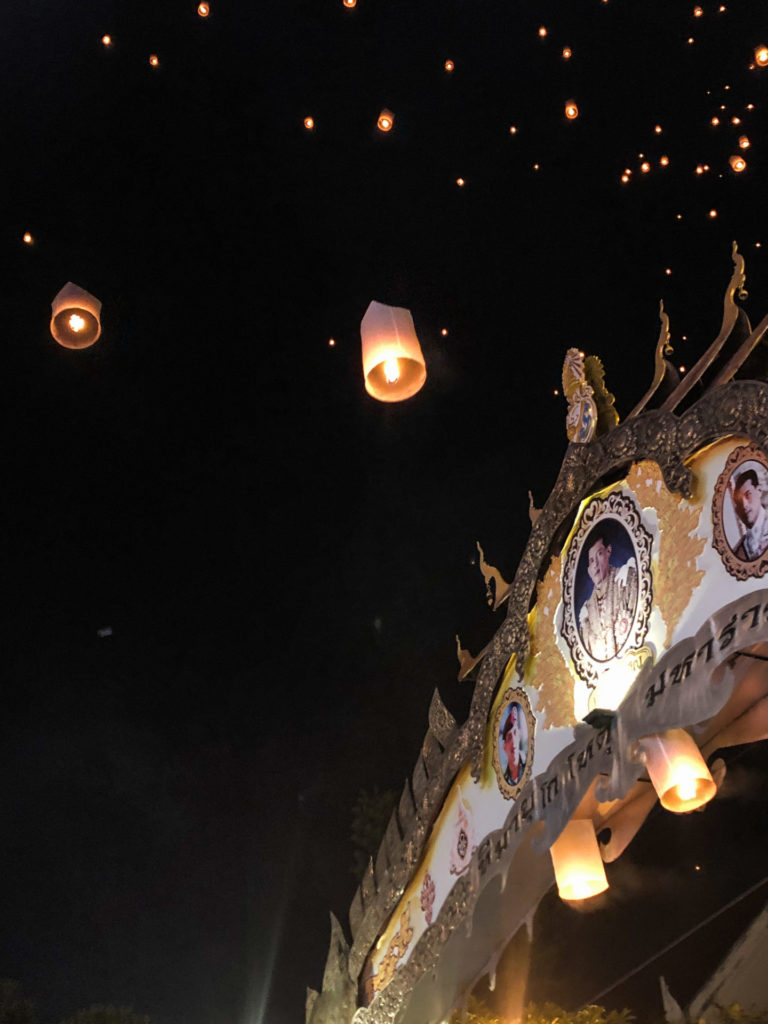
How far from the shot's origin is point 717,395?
12.4ft

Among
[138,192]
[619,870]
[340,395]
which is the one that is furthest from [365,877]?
[138,192]

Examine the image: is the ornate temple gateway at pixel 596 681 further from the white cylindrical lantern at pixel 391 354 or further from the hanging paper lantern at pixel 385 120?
the hanging paper lantern at pixel 385 120

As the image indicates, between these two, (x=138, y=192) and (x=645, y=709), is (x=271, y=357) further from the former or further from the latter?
(x=645, y=709)

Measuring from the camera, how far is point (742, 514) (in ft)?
11.9

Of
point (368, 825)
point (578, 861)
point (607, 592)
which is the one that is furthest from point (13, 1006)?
point (607, 592)

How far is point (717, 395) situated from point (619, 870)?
2750 mm

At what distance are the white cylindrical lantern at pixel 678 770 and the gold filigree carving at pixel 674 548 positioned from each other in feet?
1.40

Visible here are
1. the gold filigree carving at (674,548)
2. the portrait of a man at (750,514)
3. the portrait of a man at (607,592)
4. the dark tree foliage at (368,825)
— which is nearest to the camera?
Answer: the portrait of a man at (750,514)

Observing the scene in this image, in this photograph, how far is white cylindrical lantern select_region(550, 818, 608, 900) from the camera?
4.39 meters

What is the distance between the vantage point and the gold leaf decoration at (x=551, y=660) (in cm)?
468

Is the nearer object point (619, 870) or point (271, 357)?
point (619, 870)

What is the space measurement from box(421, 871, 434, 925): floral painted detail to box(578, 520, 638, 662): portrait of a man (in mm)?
2209

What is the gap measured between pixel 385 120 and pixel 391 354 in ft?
6.92

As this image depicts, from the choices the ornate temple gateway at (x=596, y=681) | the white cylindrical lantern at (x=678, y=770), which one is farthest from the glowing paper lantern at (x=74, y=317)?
the white cylindrical lantern at (x=678, y=770)
